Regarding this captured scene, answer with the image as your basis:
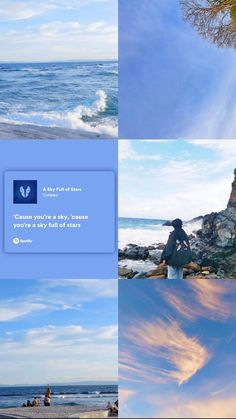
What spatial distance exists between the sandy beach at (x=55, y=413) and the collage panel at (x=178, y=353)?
14 centimetres

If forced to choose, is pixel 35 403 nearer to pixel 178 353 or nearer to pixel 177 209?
pixel 178 353

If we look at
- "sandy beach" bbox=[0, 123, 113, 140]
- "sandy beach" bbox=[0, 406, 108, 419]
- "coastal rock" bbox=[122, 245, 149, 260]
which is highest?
"sandy beach" bbox=[0, 123, 113, 140]

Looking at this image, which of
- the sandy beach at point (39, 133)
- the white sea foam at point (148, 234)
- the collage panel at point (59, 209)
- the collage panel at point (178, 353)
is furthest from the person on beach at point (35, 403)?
the sandy beach at point (39, 133)

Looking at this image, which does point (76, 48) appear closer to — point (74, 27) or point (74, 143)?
point (74, 27)

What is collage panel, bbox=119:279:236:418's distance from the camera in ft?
14.0

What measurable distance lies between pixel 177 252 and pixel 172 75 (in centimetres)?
85

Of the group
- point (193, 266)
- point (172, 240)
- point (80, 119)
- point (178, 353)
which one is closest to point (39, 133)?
point (80, 119)

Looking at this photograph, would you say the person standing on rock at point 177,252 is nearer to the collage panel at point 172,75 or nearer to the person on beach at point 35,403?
the collage panel at point 172,75

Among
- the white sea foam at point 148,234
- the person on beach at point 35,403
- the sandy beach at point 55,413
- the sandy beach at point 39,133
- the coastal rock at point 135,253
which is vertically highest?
the sandy beach at point 39,133

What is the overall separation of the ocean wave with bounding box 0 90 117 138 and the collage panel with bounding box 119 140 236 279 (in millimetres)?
124

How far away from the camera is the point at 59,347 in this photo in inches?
171

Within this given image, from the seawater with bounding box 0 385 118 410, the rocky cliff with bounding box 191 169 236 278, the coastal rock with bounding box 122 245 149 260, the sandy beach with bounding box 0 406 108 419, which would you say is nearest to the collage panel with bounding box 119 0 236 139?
the rocky cliff with bounding box 191 169 236 278

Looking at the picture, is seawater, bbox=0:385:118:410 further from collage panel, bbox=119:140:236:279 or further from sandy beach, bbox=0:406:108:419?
collage panel, bbox=119:140:236:279

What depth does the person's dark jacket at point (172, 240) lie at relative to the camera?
14.1ft
